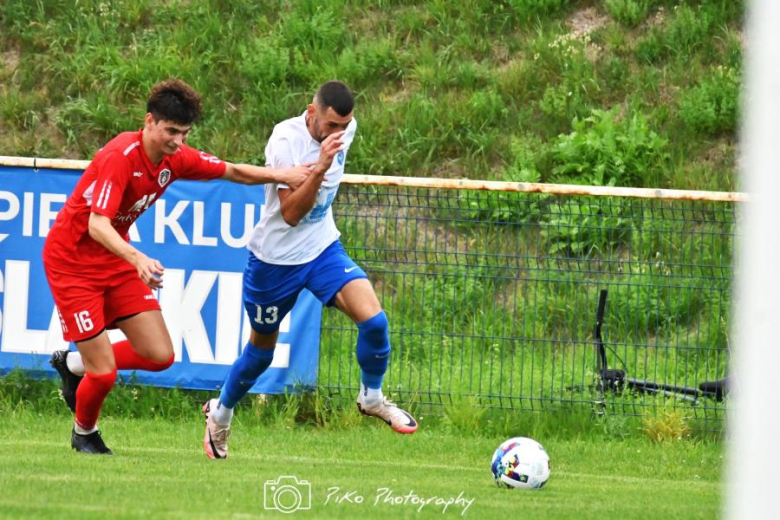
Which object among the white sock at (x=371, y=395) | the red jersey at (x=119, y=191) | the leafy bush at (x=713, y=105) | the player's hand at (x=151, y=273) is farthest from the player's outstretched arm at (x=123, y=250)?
the leafy bush at (x=713, y=105)

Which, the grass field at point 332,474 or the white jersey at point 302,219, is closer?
the grass field at point 332,474

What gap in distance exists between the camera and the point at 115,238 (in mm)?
6395

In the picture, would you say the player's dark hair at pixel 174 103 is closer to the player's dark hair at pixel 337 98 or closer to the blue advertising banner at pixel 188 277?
the player's dark hair at pixel 337 98

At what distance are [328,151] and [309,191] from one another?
0.29 meters

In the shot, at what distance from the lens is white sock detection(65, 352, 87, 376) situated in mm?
7570

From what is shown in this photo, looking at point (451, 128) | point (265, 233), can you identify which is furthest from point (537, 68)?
point (265, 233)

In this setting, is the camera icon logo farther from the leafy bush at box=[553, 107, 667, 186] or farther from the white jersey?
the leafy bush at box=[553, 107, 667, 186]

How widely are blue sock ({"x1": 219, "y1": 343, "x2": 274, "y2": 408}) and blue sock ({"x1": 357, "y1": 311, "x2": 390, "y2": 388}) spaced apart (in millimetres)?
604

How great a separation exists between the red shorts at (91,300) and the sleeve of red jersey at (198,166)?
70 cm

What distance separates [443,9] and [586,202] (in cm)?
605

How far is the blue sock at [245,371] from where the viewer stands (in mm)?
7301

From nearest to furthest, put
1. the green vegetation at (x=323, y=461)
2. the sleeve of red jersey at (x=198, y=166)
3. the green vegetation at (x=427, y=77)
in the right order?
the green vegetation at (x=323, y=461) < the sleeve of red jersey at (x=198, y=166) < the green vegetation at (x=427, y=77)

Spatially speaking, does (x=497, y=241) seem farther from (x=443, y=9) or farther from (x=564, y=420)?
(x=443, y=9)

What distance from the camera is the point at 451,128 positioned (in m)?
13.7
